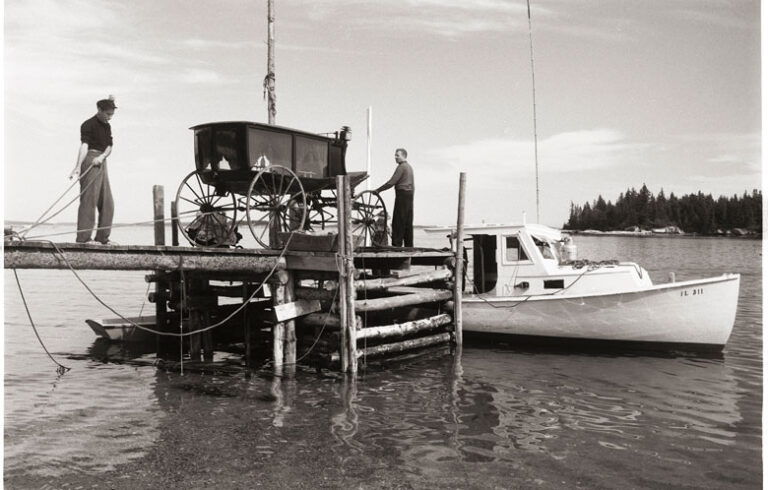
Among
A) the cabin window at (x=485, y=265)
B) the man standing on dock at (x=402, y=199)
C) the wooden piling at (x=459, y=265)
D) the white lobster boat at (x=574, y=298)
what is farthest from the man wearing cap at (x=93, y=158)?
the cabin window at (x=485, y=265)

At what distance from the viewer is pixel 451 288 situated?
1375cm

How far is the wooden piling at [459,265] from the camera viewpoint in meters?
13.4

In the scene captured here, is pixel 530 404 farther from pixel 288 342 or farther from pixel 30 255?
pixel 30 255

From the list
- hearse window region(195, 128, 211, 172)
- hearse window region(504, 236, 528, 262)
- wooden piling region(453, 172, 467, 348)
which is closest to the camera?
hearse window region(195, 128, 211, 172)

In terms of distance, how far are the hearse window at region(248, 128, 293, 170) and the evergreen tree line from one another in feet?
287

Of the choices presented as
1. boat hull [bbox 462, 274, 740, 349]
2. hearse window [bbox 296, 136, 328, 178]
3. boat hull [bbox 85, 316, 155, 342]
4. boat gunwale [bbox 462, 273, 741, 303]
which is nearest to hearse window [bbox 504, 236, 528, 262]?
boat gunwale [bbox 462, 273, 741, 303]

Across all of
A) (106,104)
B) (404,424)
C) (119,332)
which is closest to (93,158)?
(106,104)

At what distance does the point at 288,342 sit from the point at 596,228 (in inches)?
6049

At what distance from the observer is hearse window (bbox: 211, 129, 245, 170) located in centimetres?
1109

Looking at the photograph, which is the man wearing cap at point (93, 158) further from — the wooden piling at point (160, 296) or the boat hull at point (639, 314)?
the boat hull at point (639, 314)

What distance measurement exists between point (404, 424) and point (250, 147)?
5.57 m

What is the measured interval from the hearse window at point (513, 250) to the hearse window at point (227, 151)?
6662 mm

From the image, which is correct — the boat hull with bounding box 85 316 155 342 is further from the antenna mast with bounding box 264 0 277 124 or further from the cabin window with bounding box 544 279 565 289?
the cabin window with bounding box 544 279 565 289

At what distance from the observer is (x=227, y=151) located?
1118cm
